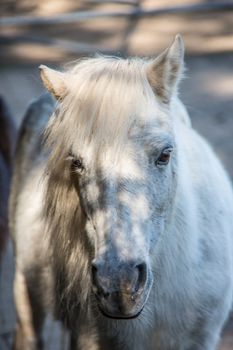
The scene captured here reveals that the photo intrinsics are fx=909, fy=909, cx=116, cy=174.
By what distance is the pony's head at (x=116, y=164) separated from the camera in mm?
2555

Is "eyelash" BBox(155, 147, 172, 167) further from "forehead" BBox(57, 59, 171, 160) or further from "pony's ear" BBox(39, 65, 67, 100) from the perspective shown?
"pony's ear" BBox(39, 65, 67, 100)

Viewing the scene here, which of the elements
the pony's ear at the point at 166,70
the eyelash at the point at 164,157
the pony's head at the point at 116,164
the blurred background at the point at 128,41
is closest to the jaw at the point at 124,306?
the pony's head at the point at 116,164

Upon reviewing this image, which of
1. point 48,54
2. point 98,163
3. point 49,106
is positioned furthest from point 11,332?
point 48,54

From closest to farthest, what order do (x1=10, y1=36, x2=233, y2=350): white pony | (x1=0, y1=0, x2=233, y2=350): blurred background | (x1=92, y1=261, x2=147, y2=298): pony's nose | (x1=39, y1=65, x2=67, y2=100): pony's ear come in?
(x1=92, y1=261, x2=147, y2=298): pony's nose < (x1=10, y1=36, x2=233, y2=350): white pony < (x1=39, y1=65, x2=67, y2=100): pony's ear < (x1=0, y1=0, x2=233, y2=350): blurred background

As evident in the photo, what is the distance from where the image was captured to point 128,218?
103 inches

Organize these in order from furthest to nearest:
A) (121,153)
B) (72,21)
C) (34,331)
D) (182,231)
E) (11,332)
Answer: (72,21), (11,332), (34,331), (182,231), (121,153)

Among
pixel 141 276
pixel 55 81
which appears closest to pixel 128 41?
pixel 55 81

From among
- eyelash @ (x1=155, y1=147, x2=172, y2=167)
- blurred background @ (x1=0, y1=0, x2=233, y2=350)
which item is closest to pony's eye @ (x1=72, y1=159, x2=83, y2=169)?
eyelash @ (x1=155, y1=147, x2=172, y2=167)

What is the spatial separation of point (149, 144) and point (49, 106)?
153 centimetres

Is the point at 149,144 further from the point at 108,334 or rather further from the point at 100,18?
A: the point at 100,18

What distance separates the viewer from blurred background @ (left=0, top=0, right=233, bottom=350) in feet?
22.3

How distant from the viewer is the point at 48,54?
7.84 metres

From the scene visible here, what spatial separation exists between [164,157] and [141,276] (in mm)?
392

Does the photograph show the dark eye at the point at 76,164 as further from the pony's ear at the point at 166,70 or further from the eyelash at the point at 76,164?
the pony's ear at the point at 166,70
